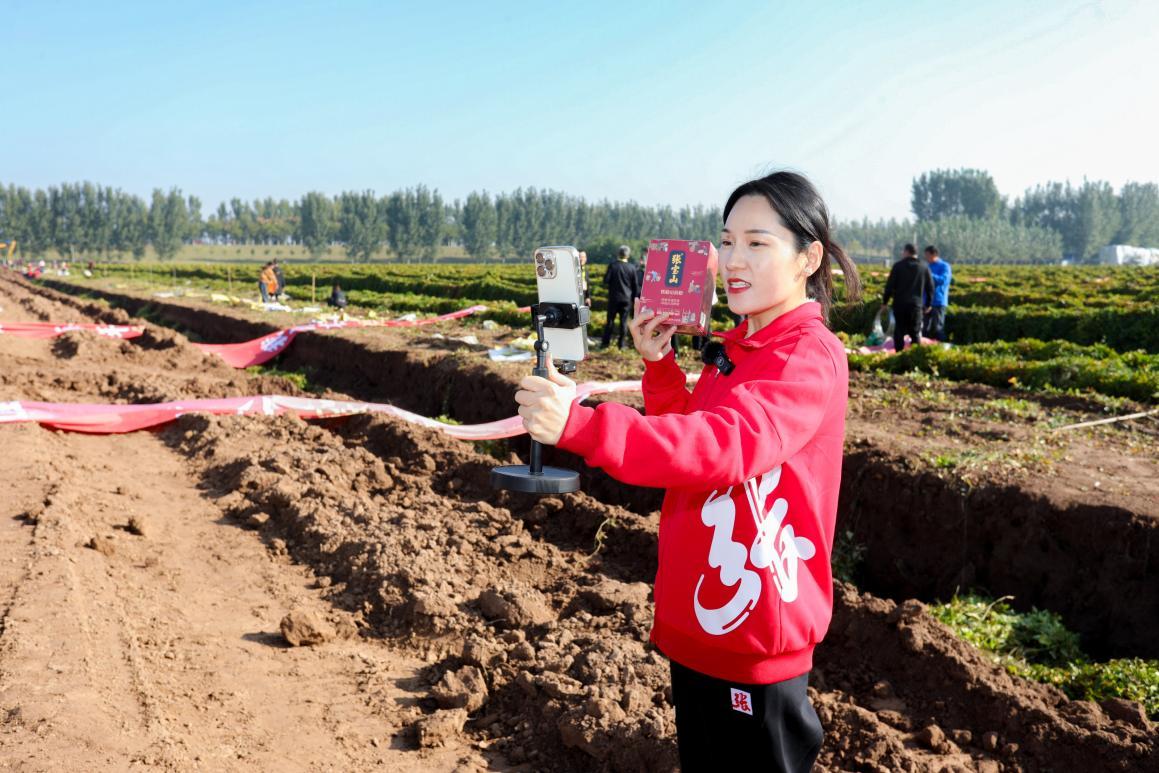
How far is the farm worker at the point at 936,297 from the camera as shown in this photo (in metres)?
14.1

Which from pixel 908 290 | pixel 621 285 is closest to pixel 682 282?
pixel 908 290

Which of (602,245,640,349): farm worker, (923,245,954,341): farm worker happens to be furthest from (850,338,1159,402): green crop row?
(602,245,640,349): farm worker

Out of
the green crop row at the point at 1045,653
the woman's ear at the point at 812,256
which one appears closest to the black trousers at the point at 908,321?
the green crop row at the point at 1045,653

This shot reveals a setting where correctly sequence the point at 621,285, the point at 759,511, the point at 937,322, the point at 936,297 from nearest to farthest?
1. the point at 759,511
2. the point at 621,285
3. the point at 936,297
4. the point at 937,322

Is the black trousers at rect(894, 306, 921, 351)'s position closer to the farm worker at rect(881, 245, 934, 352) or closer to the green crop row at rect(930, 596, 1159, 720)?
the farm worker at rect(881, 245, 934, 352)

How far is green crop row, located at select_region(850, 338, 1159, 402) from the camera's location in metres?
10.0

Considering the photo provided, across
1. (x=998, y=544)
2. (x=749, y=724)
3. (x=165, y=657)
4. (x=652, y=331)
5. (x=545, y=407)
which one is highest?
(x=652, y=331)

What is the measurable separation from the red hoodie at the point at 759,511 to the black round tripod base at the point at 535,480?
24 cm

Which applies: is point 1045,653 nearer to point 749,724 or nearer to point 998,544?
point 998,544

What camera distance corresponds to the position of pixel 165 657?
441 cm

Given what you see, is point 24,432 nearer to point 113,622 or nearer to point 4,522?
point 4,522

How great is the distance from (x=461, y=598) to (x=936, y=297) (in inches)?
491

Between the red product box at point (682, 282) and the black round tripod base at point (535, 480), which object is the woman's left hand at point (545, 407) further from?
the red product box at point (682, 282)

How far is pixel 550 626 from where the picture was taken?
15.9 feet
